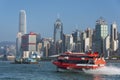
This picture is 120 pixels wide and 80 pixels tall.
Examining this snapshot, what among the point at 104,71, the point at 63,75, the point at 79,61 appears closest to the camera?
the point at 63,75

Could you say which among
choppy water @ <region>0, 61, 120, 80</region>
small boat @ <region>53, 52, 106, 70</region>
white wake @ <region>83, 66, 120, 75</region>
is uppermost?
small boat @ <region>53, 52, 106, 70</region>

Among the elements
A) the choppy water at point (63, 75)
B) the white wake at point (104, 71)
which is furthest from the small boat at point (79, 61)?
the choppy water at point (63, 75)

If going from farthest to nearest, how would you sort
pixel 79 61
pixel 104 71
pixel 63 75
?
pixel 104 71 < pixel 79 61 < pixel 63 75

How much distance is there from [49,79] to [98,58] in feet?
103

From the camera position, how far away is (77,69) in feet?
337

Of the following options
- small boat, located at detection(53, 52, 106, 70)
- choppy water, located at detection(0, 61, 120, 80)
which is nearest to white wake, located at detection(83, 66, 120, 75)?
choppy water, located at detection(0, 61, 120, 80)

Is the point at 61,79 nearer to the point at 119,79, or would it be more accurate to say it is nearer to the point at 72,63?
the point at 119,79

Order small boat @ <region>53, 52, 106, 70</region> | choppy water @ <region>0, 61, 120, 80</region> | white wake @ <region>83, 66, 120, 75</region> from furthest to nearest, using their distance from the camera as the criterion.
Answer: small boat @ <region>53, 52, 106, 70</region>, white wake @ <region>83, 66, 120, 75</region>, choppy water @ <region>0, 61, 120, 80</region>

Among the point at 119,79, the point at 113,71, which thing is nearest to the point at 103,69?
the point at 113,71

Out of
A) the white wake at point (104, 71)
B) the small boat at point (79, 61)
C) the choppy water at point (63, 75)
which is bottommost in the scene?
the choppy water at point (63, 75)

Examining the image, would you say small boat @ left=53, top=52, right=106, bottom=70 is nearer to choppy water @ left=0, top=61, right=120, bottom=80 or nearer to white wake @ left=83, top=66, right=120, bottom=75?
white wake @ left=83, top=66, right=120, bottom=75

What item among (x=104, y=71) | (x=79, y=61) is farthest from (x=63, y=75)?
(x=104, y=71)

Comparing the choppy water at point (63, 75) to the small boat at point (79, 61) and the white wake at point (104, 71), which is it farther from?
the small boat at point (79, 61)

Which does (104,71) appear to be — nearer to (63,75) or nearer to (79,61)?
(79,61)
